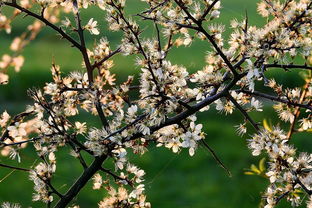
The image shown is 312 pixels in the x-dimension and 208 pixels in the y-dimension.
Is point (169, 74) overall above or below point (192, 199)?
below

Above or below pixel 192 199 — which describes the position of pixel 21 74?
above

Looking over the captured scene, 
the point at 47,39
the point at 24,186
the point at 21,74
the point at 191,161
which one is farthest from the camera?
the point at 47,39

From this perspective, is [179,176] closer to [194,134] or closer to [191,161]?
[191,161]

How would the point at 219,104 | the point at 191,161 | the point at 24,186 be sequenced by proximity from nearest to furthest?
the point at 219,104 → the point at 24,186 → the point at 191,161

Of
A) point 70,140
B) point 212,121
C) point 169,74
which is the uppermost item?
point 212,121

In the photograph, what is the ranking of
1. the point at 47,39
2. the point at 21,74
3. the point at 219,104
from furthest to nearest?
the point at 47,39
the point at 21,74
the point at 219,104

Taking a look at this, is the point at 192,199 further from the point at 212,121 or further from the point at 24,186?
the point at 212,121

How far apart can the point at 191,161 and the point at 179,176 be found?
262 millimetres

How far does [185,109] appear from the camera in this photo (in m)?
1.10

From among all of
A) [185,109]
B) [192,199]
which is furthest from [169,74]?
[192,199]

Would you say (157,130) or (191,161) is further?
(191,161)

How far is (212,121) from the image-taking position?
540 cm

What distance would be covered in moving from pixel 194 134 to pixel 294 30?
281 millimetres

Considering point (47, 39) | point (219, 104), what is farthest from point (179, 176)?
point (47, 39)
